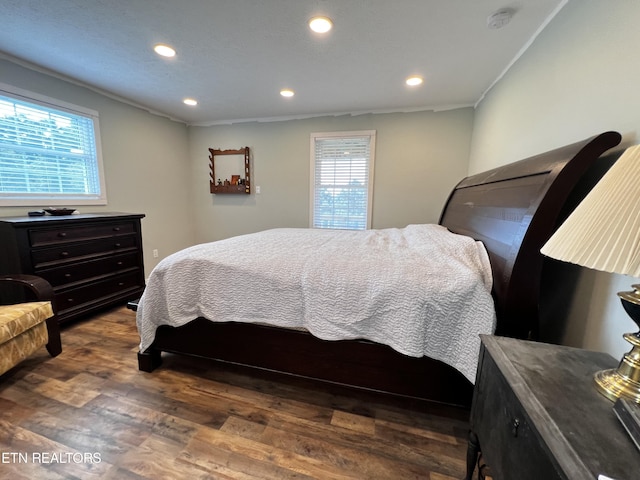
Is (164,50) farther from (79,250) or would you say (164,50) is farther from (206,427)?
(206,427)

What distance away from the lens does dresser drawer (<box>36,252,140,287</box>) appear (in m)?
2.15

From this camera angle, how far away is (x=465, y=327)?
3.70 ft

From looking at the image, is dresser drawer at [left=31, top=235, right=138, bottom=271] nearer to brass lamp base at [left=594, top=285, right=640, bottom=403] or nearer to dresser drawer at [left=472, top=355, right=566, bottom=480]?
dresser drawer at [left=472, top=355, right=566, bottom=480]

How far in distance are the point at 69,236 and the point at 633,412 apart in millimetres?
3368

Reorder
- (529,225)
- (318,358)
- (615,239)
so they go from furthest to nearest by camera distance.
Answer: (318,358) → (529,225) → (615,239)

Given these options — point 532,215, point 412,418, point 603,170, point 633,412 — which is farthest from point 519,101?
point 412,418

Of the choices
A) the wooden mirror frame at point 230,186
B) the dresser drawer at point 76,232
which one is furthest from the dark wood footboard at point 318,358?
the wooden mirror frame at point 230,186

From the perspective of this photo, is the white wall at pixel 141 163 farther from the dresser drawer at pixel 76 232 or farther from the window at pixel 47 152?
the dresser drawer at pixel 76 232

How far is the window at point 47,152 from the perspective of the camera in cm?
227

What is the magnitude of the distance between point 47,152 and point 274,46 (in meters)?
2.54

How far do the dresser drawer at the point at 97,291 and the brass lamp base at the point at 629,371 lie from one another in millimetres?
3360

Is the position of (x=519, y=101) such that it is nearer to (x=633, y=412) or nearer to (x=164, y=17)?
(x=633, y=412)

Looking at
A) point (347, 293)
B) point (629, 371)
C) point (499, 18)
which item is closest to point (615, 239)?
point (629, 371)

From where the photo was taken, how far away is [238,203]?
13.3ft
